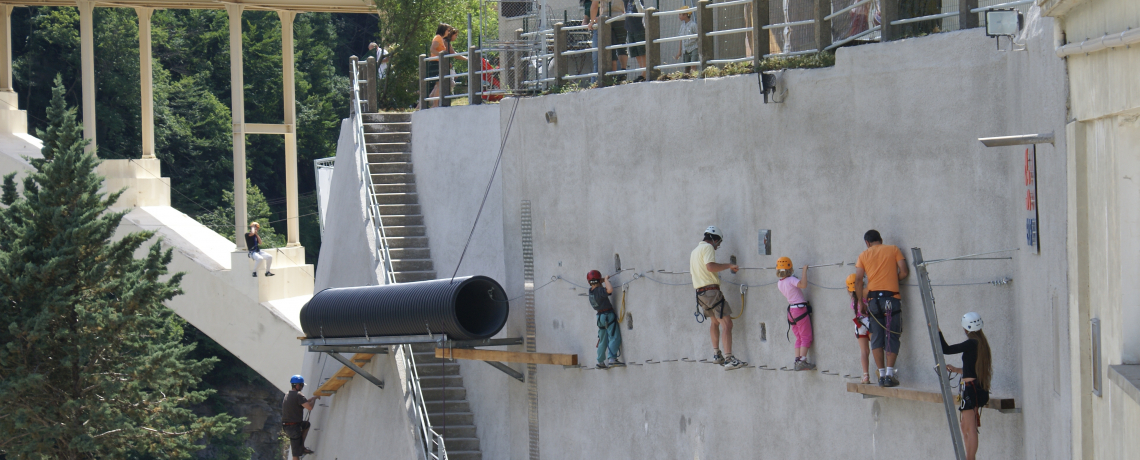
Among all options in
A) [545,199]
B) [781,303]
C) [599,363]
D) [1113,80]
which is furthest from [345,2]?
[1113,80]

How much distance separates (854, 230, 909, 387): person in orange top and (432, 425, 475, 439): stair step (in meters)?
8.59

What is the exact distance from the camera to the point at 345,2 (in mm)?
28969

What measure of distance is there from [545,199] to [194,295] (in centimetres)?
1395

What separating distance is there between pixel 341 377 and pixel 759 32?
9890 mm

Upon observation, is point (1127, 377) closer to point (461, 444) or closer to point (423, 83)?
point (461, 444)

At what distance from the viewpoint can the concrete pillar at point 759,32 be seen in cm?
1349

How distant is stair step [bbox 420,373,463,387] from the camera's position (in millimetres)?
18875

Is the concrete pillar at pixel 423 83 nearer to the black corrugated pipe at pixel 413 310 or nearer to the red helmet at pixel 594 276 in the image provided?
the black corrugated pipe at pixel 413 310

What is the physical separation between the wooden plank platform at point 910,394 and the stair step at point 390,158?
Result: 11020mm

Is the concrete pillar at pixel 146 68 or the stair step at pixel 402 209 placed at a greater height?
the concrete pillar at pixel 146 68

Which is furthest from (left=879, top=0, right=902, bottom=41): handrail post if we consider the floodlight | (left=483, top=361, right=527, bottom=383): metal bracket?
(left=483, top=361, right=527, bottom=383): metal bracket

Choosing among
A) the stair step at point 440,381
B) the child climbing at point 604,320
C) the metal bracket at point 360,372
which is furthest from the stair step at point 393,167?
the child climbing at point 604,320

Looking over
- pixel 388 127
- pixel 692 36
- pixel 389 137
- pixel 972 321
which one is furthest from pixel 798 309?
pixel 388 127

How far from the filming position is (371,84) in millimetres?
22922
